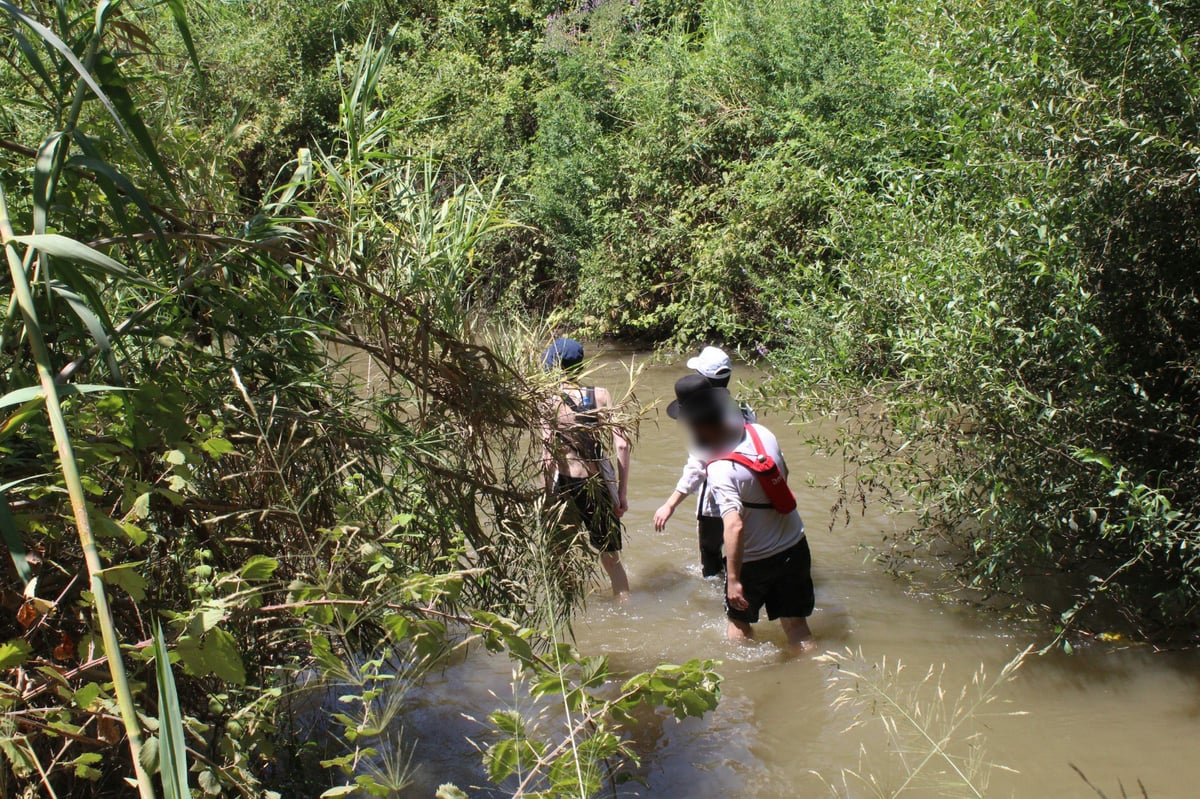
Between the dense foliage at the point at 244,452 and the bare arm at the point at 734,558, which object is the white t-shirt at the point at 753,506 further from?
the dense foliage at the point at 244,452

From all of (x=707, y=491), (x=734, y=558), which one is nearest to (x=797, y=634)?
(x=734, y=558)

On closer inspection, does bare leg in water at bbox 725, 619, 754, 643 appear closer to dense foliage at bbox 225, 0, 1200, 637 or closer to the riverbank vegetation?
the riverbank vegetation

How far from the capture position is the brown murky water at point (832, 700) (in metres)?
4.15

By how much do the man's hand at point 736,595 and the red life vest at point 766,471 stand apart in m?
0.43

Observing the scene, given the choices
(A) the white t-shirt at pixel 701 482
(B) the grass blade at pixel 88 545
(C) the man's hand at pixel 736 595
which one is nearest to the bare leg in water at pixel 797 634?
(C) the man's hand at pixel 736 595

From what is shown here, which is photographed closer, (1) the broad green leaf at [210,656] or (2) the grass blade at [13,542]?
(2) the grass blade at [13,542]

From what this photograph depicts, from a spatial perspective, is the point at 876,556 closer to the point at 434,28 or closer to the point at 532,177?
the point at 532,177

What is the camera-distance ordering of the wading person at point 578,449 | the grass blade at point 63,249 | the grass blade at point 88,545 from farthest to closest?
1. the wading person at point 578,449
2. the grass blade at point 63,249
3. the grass blade at point 88,545

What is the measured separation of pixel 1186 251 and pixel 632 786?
377 cm

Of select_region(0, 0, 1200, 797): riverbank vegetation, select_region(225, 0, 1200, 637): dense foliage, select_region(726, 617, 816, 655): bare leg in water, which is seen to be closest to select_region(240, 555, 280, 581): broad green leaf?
select_region(0, 0, 1200, 797): riverbank vegetation

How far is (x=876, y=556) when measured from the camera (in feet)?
21.1

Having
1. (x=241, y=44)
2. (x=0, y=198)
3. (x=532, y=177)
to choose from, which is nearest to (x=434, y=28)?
(x=241, y=44)

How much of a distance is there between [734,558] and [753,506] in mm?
293

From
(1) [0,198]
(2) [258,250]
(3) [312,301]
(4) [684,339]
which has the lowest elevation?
(4) [684,339]
